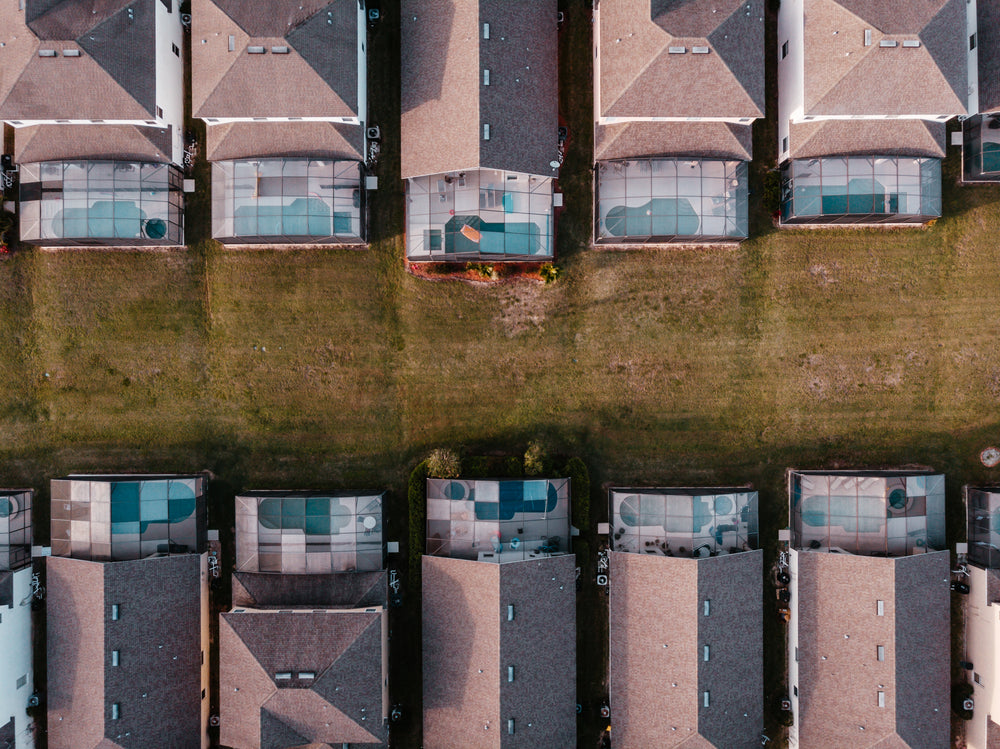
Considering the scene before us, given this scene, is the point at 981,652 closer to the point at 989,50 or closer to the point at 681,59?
the point at 989,50

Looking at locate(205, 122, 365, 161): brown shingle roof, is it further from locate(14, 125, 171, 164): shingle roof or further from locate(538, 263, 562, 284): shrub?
locate(538, 263, 562, 284): shrub

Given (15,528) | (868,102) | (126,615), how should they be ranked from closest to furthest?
(868,102) < (126,615) < (15,528)

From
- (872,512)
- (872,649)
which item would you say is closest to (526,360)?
(872,512)

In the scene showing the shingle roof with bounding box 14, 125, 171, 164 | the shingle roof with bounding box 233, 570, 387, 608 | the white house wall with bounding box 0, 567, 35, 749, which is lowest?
the white house wall with bounding box 0, 567, 35, 749

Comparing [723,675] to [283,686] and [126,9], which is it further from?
[126,9]

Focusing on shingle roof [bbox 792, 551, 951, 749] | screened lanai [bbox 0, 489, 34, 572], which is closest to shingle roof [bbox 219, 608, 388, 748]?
screened lanai [bbox 0, 489, 34, 572]

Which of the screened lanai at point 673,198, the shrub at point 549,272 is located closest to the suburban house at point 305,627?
the shrub at point 549,272
